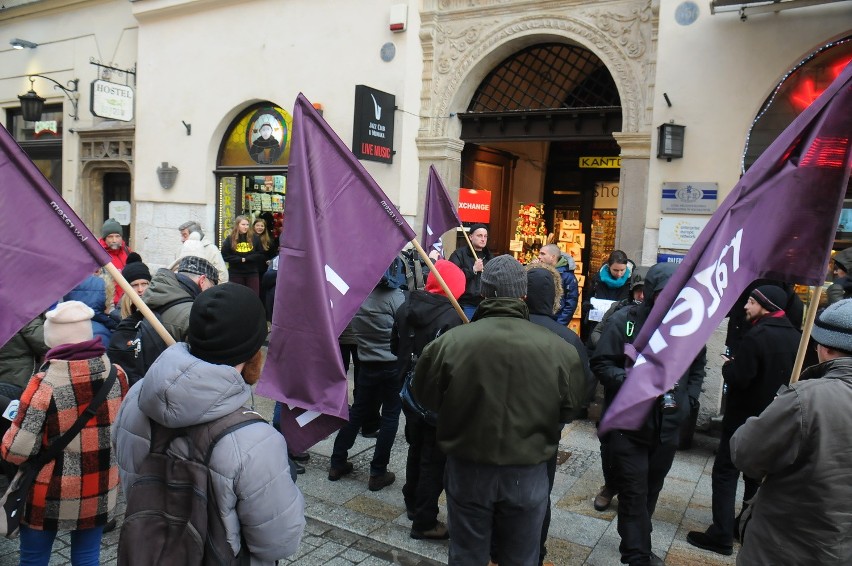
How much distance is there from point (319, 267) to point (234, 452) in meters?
1.15

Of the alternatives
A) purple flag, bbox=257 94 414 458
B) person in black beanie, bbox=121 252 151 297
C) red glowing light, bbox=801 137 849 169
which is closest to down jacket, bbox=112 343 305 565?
purple flag, bbox=257 94 414 458

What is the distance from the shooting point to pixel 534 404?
120 inches

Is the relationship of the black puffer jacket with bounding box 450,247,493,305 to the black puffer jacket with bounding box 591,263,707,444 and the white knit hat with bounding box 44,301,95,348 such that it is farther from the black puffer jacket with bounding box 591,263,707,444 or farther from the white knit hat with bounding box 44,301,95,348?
the white knit hat with bounding box 44,301,95,348

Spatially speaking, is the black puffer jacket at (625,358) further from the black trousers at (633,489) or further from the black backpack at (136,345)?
the black backpack at (136,345)

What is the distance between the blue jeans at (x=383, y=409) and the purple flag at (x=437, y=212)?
1.40 m

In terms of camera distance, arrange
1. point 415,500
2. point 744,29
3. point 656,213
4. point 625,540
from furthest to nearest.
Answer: point 656,213
point 744,29
point 415,500
point 625,540

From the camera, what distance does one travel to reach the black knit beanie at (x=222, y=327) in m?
2.23

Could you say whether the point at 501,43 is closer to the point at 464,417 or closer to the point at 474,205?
the point at 474,205

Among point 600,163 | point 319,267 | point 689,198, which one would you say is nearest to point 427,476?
point 319,267

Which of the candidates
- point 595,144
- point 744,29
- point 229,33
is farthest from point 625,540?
point 229,33

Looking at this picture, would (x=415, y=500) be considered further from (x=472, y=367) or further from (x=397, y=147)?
(x=397, y=147)

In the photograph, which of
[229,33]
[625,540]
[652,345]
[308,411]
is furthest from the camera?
[229,33]

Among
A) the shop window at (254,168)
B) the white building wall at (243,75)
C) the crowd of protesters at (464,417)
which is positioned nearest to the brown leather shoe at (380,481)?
the crowd of protesters at (464,417)

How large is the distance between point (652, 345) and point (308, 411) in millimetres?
1483
